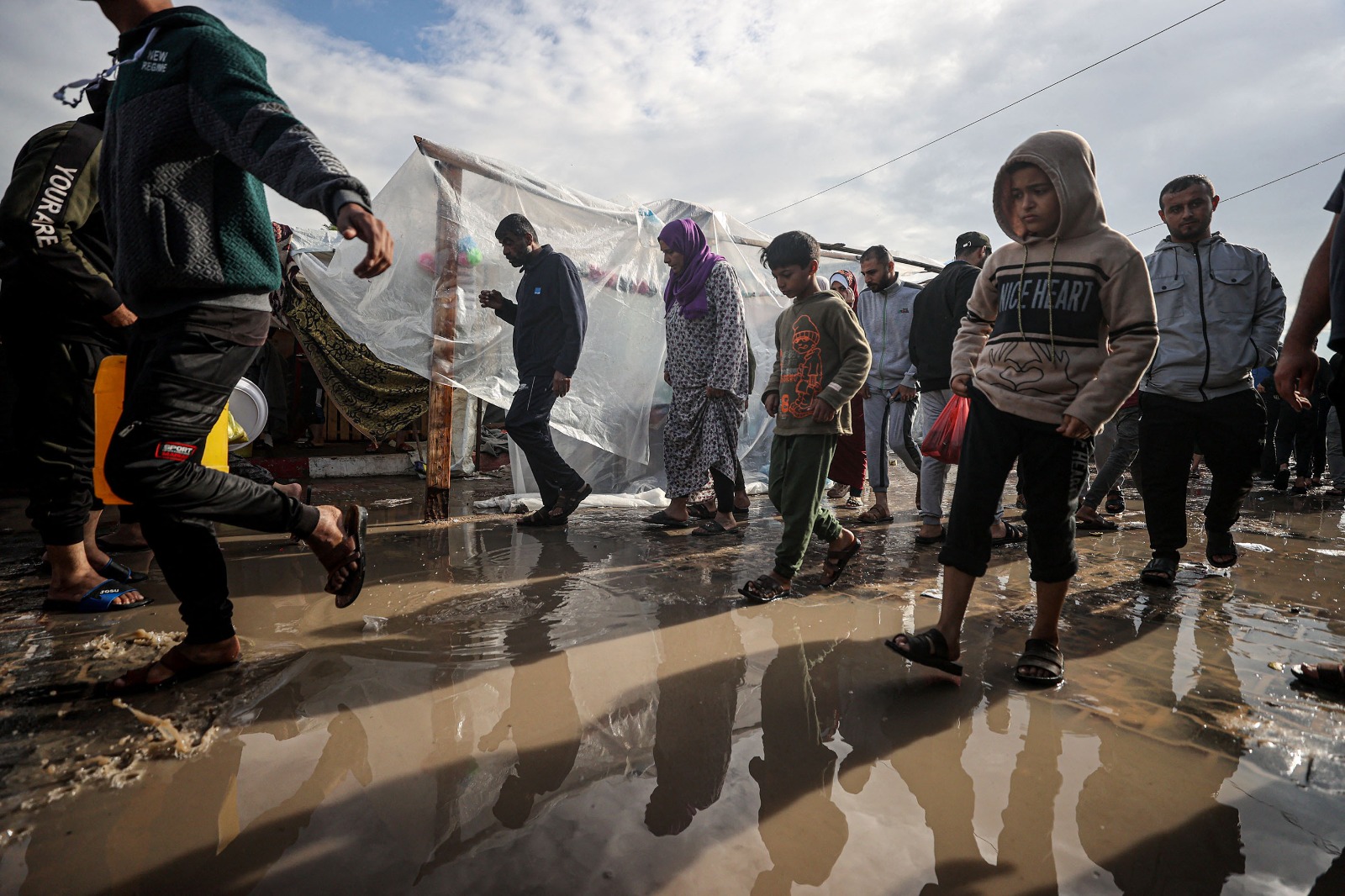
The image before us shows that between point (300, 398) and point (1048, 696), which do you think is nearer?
point (1048, 696)

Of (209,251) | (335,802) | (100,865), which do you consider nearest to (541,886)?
(335,802)

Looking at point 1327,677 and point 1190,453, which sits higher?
point 1190,453

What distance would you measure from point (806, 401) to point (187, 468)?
2144 mm

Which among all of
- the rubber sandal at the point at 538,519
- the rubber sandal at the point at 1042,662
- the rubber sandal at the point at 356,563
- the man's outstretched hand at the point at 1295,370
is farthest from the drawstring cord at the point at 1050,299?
the rubber sandal at the point at 538,519

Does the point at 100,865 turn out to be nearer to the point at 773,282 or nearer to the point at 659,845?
the point at 659,845

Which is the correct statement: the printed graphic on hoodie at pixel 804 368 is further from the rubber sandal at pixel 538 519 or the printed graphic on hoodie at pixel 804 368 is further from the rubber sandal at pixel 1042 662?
the rubber sandal at pixel 538 519

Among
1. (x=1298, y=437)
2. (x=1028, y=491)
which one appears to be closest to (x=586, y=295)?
(x=1028, y=491)

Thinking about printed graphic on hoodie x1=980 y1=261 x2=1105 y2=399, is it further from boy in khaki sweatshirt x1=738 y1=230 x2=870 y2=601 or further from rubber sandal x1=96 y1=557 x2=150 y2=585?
rubber sandal x1=96 y1=557 x2=150 y2=585

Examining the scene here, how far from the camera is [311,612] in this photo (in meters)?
2.60

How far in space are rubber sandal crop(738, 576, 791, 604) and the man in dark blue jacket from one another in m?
1.94

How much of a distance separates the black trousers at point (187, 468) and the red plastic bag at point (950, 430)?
9.95 feet

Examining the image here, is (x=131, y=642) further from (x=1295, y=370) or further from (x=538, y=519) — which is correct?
(x=1295, y=370)

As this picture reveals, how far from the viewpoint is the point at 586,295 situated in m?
5.40

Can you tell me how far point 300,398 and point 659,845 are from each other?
7048mm
